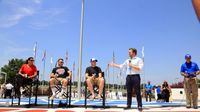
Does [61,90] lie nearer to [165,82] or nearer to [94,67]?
[94,67]

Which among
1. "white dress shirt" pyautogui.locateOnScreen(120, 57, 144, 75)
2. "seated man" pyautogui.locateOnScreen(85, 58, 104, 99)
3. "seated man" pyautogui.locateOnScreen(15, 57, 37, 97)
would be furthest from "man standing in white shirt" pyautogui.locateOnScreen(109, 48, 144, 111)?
"seated man" pyautogui.locateOnScreen(15, 57, 37, 97)

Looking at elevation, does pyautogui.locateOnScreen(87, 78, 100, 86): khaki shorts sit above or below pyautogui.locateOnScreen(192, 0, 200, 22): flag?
below

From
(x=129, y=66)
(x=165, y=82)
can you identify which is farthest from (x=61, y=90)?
(x=165, y=82)

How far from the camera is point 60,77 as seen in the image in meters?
7.55

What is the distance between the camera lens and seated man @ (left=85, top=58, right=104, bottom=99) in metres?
7.29

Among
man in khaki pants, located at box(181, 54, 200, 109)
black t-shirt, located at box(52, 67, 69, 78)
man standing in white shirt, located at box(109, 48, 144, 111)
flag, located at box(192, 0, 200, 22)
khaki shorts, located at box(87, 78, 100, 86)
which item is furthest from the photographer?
man in khaki pants, located at box(181, 54, 200, 109)

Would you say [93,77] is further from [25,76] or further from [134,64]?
[25,76]

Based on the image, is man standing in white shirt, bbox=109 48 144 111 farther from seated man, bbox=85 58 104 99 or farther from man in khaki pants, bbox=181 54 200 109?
man in khaki pants, bbox=181 54 200 109

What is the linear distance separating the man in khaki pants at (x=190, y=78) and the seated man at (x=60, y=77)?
3.38 m

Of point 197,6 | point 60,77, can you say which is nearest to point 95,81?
point 60,77

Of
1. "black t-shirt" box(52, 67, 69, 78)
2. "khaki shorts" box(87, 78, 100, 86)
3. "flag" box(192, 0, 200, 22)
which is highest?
"black t-shirt" box(52, 67, 69, 78)

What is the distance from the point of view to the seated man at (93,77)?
23.9 feet

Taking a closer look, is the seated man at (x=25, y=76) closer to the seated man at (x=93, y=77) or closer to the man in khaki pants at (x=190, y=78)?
the seated man at (x=93, y=77)

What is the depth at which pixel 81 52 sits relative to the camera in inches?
554
